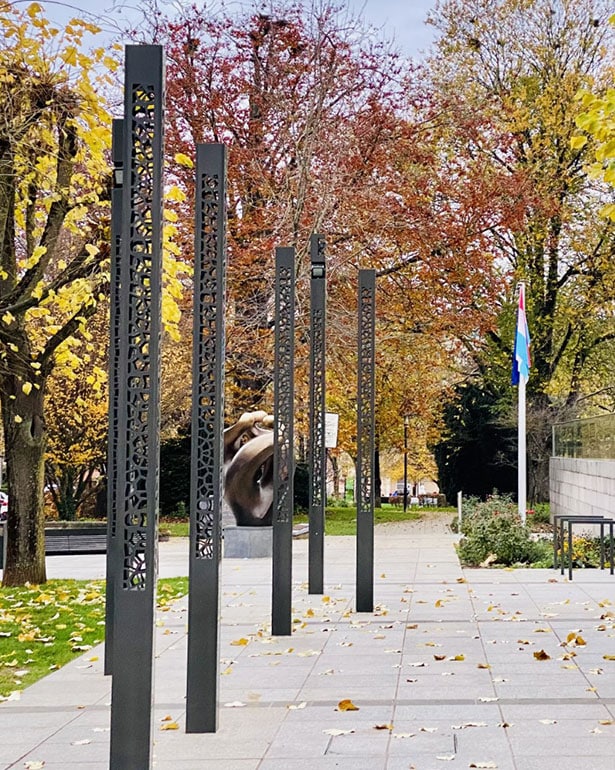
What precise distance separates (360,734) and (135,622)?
2.05 m

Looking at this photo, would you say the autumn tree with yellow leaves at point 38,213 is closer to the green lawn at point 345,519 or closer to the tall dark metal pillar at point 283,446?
the tall dark metal pillar at point 283,446

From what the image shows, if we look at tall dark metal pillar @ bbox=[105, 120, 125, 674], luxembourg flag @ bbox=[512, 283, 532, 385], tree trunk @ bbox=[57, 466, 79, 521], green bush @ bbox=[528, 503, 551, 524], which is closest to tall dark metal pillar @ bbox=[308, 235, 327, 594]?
tall dark metal pillar @ bbox=[105, 120, 125, 674]

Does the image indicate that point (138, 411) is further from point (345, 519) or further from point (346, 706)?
point (345, 519)

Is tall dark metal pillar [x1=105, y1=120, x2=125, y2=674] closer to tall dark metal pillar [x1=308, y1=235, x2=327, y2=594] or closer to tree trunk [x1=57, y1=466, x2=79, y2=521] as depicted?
tall dark metal pillar [x1=308, y1=235, x2=327, y2=594]

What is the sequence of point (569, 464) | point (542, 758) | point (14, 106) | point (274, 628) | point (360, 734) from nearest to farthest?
point (542, 758) < point (360, 734) < point (274, 628) < point (14, 106) < point (569, 464)

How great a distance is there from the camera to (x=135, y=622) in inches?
201

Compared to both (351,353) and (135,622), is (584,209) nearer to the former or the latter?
(351,353)

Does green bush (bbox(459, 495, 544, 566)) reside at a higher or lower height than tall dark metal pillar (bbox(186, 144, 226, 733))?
lower

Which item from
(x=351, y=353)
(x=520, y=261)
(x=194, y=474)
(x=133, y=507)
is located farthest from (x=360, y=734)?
(x=520, y=261)

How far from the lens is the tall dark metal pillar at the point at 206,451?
6.70m

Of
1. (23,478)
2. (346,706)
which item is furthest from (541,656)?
(23,478)

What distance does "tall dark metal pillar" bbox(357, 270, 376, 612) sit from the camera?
12242 mm

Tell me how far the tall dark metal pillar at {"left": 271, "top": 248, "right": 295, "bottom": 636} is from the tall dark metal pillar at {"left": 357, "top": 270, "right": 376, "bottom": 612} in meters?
1.42

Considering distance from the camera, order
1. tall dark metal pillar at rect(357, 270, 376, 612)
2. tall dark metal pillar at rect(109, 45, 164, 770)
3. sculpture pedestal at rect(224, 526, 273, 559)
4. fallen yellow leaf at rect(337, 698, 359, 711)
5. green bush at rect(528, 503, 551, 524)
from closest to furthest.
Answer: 1. tall dark metal pillar at rect(109, 45, 164, 770)
2. fallen yellow leaf at rect(337, 698, 359, 711)
3. tall dark metal pillar at rect(357, 270, 376, 612)
4. sculpture pedestal at rect(224, 526, 273, 559)
5. green bush at rect(528, 503, 551, 524)
